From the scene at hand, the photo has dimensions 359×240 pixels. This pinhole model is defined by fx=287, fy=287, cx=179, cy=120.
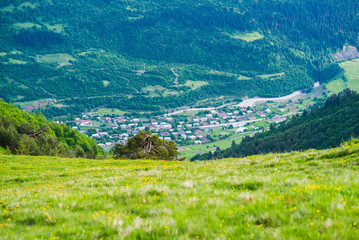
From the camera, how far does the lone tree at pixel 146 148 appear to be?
37844 mm

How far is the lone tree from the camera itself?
37844 millimetres

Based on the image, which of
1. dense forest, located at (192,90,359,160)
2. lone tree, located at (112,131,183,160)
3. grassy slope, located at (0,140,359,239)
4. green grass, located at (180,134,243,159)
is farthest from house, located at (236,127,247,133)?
grassy slope, located at (0,140,359,239)

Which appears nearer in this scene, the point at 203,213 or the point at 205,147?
the point at 203,213

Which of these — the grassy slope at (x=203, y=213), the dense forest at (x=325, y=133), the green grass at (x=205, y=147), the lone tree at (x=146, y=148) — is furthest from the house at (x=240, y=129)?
the grassy slope at (x=203, y=213)

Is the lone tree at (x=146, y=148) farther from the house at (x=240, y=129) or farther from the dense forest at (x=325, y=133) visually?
the house at (x=240, y=129)

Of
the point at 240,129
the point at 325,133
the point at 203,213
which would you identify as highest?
the point at 240,129

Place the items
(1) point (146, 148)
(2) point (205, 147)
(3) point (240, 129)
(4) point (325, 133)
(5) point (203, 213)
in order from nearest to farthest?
(5) point (203, 213), (1) point (146, 148), (4) point (325, 133), (2) point (205, 147), (3) point (240, 129)

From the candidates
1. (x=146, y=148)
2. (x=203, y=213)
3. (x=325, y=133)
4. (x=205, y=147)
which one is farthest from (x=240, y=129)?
(x=203, y=213)

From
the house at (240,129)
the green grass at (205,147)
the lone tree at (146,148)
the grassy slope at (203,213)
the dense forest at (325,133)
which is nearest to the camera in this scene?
the grassy slope at (203,213)

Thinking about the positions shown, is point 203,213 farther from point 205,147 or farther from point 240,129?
point 240,129

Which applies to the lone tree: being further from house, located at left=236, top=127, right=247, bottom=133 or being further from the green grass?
house, located at left=236, top=127, right=247, bottom=133

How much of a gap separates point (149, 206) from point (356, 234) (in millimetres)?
4928

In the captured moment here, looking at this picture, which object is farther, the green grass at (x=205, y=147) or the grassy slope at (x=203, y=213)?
the green grass at (x=205, y=147)

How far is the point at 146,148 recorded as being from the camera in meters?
38.4
